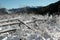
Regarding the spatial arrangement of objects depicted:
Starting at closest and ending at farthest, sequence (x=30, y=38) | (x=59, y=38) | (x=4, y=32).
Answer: (x=30, y=38), (x=59, y=38), (x=4, y=32)

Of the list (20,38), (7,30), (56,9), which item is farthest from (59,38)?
(56,9)

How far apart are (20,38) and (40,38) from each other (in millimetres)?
566

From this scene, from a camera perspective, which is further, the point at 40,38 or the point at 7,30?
the point at 7,30

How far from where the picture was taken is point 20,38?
403 cm

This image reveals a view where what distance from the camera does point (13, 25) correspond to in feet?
17.9

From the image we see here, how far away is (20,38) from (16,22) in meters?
1.73

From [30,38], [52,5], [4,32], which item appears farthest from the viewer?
[52,5]

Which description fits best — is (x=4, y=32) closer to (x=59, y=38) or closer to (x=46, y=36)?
(x=46, y=36)

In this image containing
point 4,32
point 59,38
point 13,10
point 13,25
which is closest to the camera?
point 59,38

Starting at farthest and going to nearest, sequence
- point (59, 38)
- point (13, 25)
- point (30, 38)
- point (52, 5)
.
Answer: point (52, 5) < point (13, 25) < point (59, 38) < point (30, 38)

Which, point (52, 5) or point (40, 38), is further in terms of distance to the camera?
point (52, 5)

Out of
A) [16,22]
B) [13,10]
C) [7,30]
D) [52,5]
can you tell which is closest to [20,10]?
[13,10]

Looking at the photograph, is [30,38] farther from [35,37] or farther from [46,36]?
[46,36]

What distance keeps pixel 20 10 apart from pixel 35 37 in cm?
698
